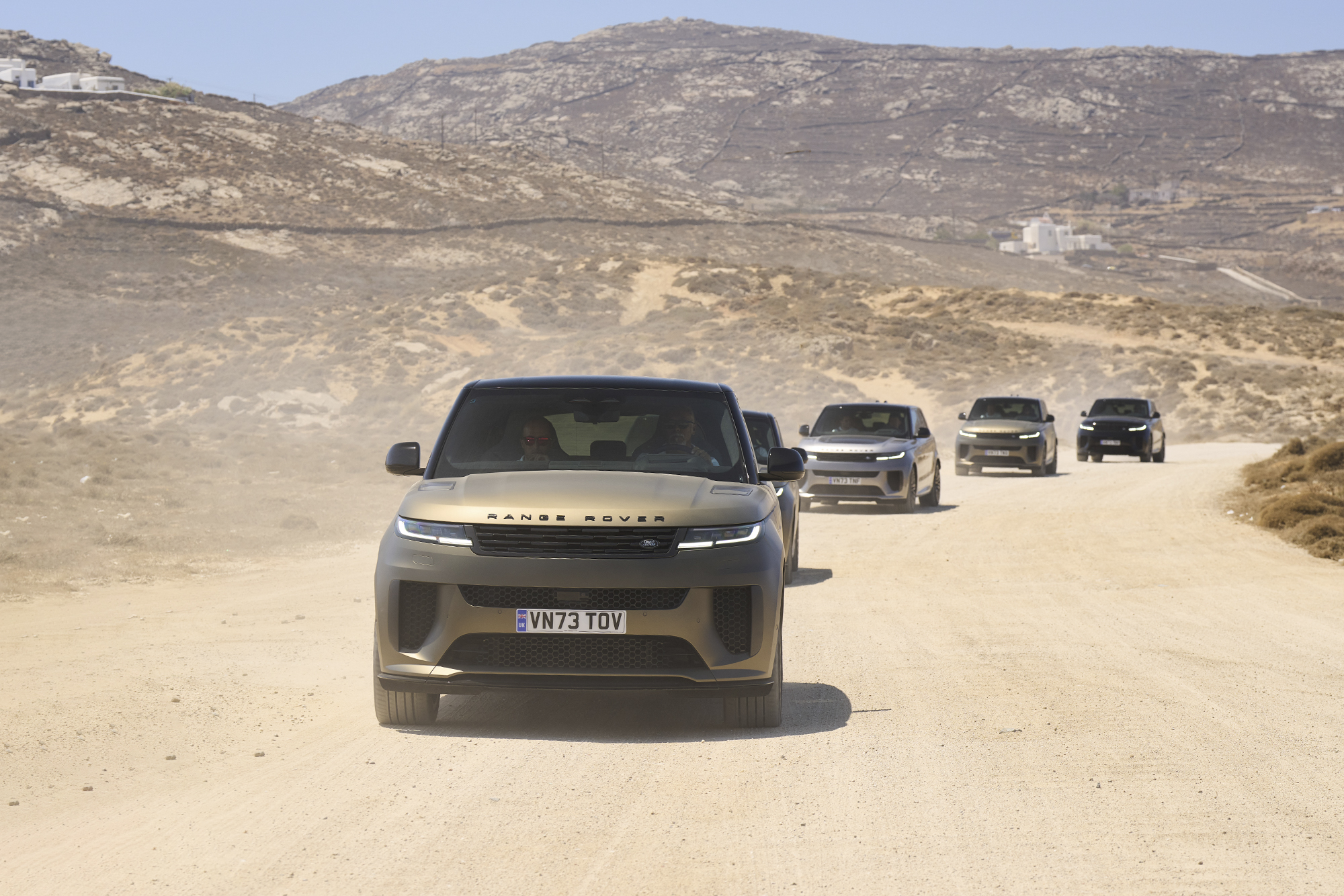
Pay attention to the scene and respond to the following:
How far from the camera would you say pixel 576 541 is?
6242 mm

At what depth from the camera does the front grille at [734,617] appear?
249 inches

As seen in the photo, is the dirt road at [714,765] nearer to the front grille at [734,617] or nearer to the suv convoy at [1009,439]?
the front grille at [734,617]

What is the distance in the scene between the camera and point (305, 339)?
6009 centimetres

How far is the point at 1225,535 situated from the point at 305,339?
4798 cm

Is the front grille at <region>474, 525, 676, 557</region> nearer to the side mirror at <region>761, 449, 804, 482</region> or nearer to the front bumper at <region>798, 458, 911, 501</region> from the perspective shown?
the side mirror at <region>761, 449, 804, 482</region>

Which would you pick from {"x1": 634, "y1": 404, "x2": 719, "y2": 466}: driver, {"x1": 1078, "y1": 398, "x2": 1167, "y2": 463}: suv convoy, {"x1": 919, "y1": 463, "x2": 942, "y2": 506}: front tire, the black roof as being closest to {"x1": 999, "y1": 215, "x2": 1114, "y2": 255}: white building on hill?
{"x1": 1078, "y1": 398, "x2": 1167, "y2": 463}: suv convoy

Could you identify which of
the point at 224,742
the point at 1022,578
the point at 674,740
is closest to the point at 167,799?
the point at 224,742

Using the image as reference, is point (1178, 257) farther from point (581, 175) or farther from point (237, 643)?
point (237, 643)

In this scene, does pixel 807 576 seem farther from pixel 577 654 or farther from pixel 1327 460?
pixel 1327 460

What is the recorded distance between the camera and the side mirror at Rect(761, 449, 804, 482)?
289 inches

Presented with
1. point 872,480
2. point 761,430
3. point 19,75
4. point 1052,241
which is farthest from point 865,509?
point 1052,241

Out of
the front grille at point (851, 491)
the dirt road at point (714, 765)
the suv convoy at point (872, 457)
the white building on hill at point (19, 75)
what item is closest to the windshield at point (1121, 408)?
the suv convoy at point (872, 457)

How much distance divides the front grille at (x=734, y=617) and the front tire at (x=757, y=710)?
1.25 ft

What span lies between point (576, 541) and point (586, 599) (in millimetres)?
260
